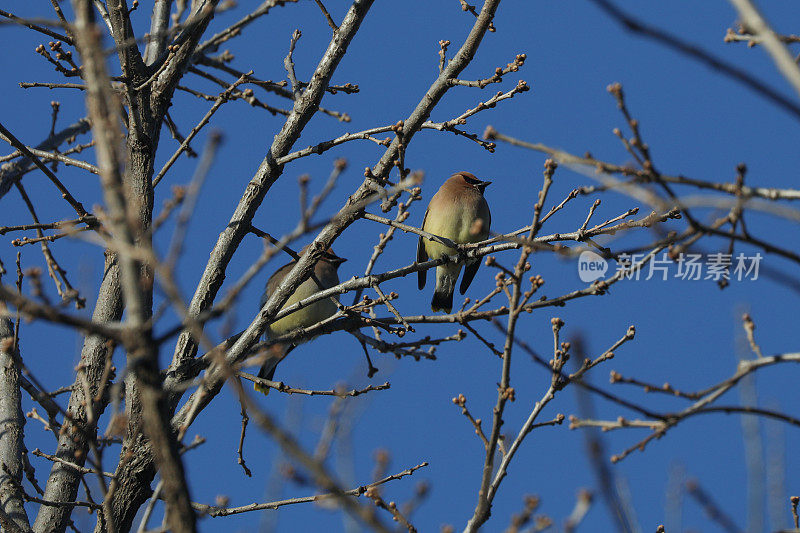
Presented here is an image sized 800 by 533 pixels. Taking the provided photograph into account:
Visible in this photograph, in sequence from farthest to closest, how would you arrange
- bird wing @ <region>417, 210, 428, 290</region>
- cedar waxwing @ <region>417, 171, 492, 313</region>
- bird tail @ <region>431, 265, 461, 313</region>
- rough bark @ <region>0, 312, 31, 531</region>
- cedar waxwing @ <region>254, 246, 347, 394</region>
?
bird tail @ <region>431, 265, 461, 313</region> → bird wing @ <region>417, 210, 428, 290</region> → cedar waxwing @ <region>417, 171, 492, 313</region> → cedar waxwing @ <region>254, 246, 347, 394</region> → rough bark @ <region>0, 312, 31, 531</region>

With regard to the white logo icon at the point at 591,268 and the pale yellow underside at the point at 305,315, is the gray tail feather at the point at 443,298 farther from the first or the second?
the white logo icon at the point at 591,268

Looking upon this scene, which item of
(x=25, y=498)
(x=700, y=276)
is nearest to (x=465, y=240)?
(x=700, y=276)

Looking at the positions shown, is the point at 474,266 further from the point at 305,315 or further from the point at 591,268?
the point at 591,268

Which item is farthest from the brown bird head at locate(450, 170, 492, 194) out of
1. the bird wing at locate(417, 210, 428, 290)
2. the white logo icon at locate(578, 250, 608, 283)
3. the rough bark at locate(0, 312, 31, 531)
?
the rough bark at locate(0, 312, 31, 531)

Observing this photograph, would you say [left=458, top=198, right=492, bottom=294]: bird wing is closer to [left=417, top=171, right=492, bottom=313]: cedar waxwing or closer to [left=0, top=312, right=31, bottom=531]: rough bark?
[left=417, top=171, right=492, bottom=313]: cedar waxwing

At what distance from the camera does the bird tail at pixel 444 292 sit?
Result: 7.78m

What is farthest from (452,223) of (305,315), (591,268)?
(591,268)

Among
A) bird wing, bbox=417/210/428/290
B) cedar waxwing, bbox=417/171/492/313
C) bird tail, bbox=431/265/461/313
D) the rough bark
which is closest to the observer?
the rough bark

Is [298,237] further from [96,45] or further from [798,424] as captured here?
[798,424]

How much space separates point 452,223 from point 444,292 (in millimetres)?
885

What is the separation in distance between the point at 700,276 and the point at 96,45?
399 cm

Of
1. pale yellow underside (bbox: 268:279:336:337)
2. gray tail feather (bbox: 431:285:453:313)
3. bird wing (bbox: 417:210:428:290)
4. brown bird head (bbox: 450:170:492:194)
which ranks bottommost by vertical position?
pale yellow underside (bbox: 268:279:336:337)

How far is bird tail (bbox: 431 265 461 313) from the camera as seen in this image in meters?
7.78

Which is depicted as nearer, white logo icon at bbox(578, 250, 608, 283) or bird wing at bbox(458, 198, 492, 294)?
white logo icon at bbox(578, 250, 608, 283)
